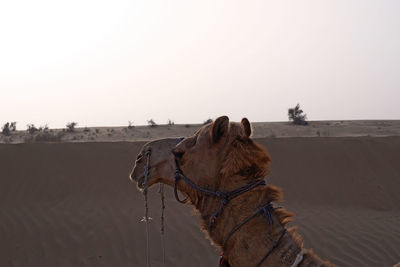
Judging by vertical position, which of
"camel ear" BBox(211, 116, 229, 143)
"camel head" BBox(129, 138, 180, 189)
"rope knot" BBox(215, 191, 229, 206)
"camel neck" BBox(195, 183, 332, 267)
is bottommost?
"camel neck" BBox(195, 183, 332, 267)

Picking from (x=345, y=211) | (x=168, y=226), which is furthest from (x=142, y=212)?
(x=345, y=211)

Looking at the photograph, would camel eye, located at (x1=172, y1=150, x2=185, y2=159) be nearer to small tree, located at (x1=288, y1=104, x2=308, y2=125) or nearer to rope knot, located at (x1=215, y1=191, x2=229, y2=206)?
rope knot, located at (x1=215, y1=191, x2=229, y2=206)

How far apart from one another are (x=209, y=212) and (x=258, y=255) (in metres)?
0.32

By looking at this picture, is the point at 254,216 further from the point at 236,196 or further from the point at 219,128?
the point at 219,128

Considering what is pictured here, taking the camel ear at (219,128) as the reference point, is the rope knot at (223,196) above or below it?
below

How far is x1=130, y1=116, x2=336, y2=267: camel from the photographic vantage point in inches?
84.8

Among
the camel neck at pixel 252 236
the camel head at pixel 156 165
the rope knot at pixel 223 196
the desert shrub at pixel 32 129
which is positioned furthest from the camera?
the desert shrub at pixel 32 129

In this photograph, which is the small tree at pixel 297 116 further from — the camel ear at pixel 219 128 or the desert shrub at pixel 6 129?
the camel ear at pixel 219 128

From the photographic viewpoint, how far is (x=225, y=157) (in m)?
2.30

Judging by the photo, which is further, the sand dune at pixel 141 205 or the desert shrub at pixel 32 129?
the desert shrub at pixel 32 129

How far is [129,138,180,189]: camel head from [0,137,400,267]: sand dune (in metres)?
A: 8.97

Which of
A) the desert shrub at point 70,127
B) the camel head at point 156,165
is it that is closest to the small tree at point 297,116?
the desert shrub at point 70,127

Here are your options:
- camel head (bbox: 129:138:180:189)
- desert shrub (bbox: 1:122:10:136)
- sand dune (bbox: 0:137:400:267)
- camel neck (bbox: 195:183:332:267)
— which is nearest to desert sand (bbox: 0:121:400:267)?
sand dune (bbox: 0:137:400:267)

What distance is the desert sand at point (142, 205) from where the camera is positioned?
11.4 m
